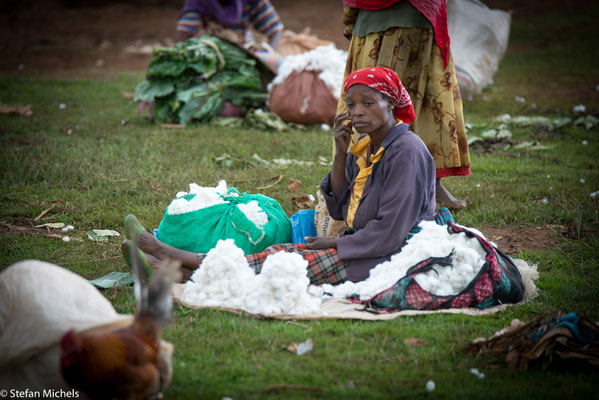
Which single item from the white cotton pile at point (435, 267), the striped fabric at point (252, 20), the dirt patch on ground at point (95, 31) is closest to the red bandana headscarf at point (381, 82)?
the white cotton pile at point (435, 267)

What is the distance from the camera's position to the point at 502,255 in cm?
368

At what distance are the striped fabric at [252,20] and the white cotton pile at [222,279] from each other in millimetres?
5831

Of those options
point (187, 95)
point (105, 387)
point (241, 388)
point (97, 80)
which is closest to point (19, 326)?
point (105, 387)

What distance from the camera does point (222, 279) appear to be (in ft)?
11.6

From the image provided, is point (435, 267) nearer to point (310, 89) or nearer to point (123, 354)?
point (123, 354)

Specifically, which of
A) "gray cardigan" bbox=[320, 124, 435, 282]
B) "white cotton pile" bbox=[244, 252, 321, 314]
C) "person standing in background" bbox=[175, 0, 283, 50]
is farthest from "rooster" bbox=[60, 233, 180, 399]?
"person standing in background" bbox=[175, 0, 283, 50]

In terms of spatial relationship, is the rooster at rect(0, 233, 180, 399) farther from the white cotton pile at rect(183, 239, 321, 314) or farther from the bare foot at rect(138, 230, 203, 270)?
the bare foot at rect(138, 230, 203, 270)

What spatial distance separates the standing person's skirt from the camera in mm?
4812

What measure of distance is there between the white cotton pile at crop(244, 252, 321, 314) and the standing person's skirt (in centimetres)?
185

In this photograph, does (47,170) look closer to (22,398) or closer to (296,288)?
(296,288)

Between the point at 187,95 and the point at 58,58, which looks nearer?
the point at 187,95

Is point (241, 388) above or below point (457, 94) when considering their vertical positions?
below

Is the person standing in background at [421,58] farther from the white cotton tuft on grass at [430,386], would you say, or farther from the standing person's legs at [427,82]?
the white cotton tuft on grass at [430,386]

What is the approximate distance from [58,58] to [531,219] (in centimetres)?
1122
